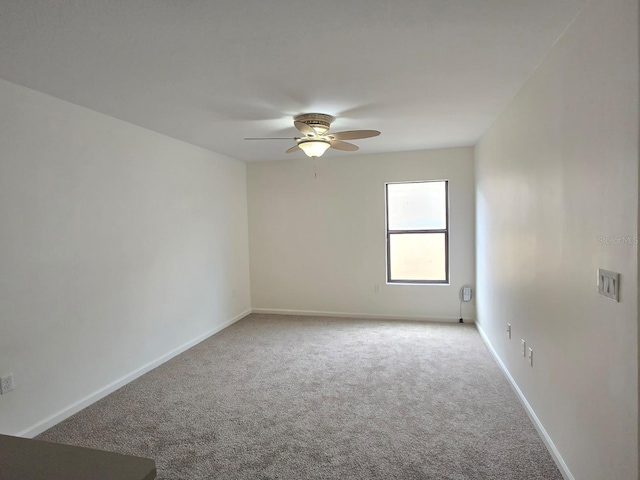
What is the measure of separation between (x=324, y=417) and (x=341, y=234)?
10.3 feet

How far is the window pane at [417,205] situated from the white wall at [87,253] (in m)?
2.60

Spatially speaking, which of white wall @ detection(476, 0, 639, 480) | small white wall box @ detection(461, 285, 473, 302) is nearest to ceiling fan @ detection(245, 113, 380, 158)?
white wall @ detection(476, 0, 639, 480)

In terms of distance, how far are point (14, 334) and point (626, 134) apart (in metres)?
3.46

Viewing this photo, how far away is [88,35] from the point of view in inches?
75.9

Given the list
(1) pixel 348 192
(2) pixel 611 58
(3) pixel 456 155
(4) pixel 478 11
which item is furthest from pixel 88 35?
(3) pixel 456 155

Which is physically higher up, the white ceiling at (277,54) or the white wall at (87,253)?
the white ceiling at (277,54)

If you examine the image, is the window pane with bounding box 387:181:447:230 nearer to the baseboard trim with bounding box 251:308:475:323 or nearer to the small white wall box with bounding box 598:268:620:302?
the baseboard trim with bounding box 251:308:475:323

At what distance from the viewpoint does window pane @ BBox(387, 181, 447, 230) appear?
5355 millimetres

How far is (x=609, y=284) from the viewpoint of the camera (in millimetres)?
1561

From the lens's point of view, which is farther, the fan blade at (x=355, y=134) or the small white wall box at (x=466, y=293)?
the small white wall box at (x=466, y=293)

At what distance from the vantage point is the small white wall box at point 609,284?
4.95ft

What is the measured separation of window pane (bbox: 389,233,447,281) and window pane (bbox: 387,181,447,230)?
14cm

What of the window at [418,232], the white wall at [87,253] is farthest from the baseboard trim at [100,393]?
the window at [418,232]

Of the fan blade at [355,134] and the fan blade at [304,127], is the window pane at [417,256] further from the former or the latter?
the fan blade at [304,127]
